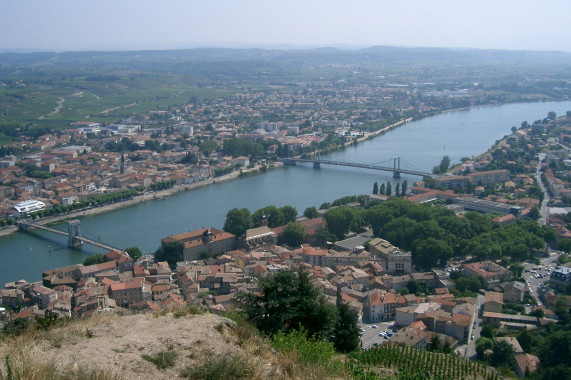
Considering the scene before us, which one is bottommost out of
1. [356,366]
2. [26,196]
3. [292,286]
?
[26,196]

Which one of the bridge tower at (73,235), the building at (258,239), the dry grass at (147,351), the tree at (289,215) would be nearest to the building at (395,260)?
the building at (258,239)

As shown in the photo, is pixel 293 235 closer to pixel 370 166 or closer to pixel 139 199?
pixel 139 199

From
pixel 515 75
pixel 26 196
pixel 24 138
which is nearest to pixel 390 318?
pixel 26 196

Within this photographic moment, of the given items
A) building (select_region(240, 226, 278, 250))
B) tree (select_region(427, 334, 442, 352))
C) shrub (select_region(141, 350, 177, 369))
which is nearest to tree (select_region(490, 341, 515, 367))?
tree (select_region(427, 334, 442, 352))

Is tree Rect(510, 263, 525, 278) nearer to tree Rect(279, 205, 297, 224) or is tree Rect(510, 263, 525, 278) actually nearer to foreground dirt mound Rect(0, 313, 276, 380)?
tree Rect(279, 205, 297, 224)

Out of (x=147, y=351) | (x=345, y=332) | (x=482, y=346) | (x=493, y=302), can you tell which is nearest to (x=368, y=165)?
(x=493, y=302)

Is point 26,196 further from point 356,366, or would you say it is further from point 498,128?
point 498,128
